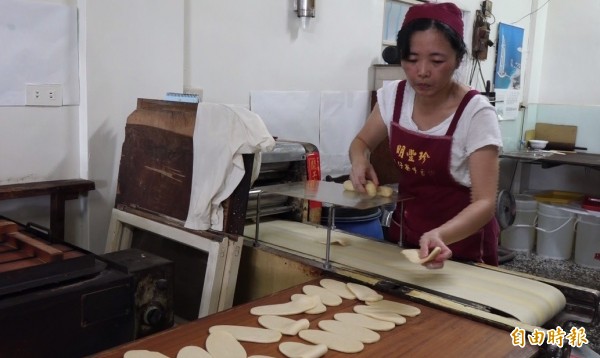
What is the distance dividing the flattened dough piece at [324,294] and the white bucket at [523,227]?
12.5ft

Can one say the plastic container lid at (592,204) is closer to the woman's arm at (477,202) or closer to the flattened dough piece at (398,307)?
the woman's arm at (477,202)

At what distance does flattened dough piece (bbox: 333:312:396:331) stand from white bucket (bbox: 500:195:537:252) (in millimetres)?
3893

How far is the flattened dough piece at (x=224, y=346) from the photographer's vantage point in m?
1.00

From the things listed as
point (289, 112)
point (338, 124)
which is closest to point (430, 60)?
point (289, 112)

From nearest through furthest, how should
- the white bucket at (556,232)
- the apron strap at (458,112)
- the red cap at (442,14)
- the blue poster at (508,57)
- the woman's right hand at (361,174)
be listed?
1. the red cap at (442,14)
2. the apron strap at (458,112)
3. the woman's right hand at (361,174)
4. the white bucket at (556,232)
5. the blue poster at (508,57)

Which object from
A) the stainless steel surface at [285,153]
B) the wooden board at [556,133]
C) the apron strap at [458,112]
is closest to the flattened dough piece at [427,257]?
the apron strap at [458,112]

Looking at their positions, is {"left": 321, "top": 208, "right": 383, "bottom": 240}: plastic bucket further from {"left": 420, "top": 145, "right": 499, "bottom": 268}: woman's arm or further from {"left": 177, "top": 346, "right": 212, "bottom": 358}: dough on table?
{"left": 177, "top": 346, "right": 212, "bottom": 358}: dough on table

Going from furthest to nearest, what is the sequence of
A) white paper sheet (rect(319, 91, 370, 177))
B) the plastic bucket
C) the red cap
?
white paper sheet (rect(319, 91, 370, 177))
the plastic bucket
the red cap

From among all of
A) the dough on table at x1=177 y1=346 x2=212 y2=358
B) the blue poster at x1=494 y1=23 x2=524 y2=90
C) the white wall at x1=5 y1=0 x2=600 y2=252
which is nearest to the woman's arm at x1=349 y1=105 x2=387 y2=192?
the dough on table at x1=177 y1=346 x2=212 y2=358

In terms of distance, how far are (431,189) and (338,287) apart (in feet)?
1.63

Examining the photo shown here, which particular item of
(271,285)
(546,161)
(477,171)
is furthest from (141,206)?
(546,161)

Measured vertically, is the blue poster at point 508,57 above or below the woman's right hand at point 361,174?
above

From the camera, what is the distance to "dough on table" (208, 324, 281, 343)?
3.49ft

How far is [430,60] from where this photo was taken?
1.43m
